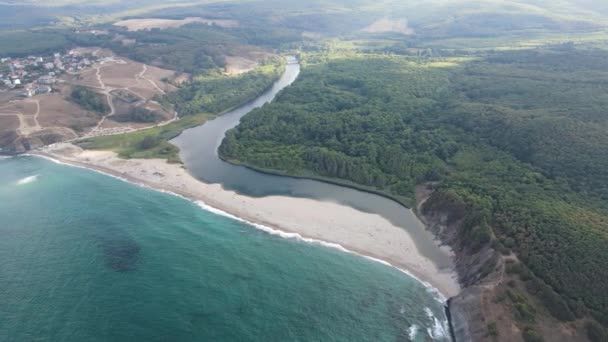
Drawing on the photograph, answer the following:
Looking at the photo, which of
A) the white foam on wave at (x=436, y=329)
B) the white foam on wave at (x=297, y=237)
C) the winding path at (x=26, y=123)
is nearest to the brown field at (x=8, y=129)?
the winding path at (x=26, y=123)

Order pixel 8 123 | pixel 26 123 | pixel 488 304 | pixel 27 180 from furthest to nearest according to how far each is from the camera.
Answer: pixel 26 123
pixel 8 123
pixel 27 180
pixel 488 304

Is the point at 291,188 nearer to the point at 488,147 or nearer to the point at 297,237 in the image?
the point at 297,237

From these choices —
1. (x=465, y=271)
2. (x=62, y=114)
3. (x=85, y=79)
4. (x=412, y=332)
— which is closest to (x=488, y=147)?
(x=465, y=271)

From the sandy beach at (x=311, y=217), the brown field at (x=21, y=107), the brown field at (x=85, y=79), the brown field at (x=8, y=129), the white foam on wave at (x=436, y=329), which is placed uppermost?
the brown field at (x=85, y=79)

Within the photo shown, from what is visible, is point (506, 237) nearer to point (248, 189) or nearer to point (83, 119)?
point (248, 189)

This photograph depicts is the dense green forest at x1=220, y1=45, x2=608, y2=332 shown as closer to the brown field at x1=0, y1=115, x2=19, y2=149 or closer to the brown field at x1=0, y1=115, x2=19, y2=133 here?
the brown field at x1=0, y1=115, x2=19, y2=149

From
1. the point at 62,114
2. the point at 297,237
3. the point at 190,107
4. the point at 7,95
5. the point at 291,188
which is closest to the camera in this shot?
the point at 297,237

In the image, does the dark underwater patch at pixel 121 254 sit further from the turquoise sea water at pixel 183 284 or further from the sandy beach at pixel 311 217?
the sandy beach at pixel 311 217
